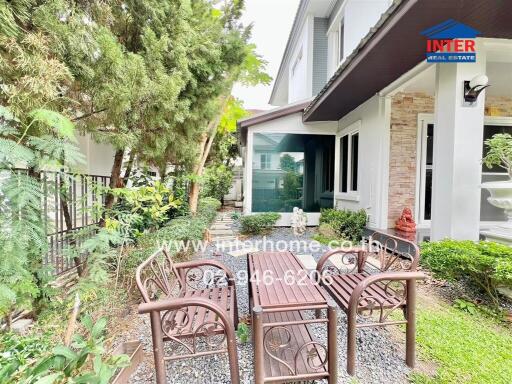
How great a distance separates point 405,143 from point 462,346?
16.4 ft

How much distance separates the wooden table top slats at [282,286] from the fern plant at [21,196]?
6.09 feet

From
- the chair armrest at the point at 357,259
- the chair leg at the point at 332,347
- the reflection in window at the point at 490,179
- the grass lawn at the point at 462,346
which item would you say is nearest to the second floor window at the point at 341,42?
the reflection in window at the point at 490,179

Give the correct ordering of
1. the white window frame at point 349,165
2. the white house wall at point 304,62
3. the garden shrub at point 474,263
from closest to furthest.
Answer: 1. the garden shrub at point 474,263
2. the white window frame at point 349,165
3. the white house wall at point 304,62

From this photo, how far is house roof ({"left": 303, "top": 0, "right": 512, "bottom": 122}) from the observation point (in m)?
3.14

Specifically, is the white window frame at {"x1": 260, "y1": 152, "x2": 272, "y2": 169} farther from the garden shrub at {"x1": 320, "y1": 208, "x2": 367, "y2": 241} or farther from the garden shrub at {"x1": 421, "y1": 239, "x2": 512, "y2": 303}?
the garden shrub at {"x1": 421, "y1": 239, "x2": 512, "y2": 303}

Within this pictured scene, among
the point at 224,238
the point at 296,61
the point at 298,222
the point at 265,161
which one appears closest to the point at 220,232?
the point at 224,238

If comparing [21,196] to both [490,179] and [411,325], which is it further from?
[490,179]

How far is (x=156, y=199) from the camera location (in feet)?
14.0

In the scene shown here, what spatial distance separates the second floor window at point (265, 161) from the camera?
8.38m

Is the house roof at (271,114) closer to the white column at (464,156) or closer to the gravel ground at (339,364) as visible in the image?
the white column at (464,156)

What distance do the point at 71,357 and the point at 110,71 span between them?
2.54m

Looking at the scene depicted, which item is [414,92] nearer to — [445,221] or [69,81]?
[445,221]

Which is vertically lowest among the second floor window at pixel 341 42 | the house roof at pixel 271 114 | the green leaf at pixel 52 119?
the green leaf at pixel 52 119

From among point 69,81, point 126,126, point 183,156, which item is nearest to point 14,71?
point 69,81
